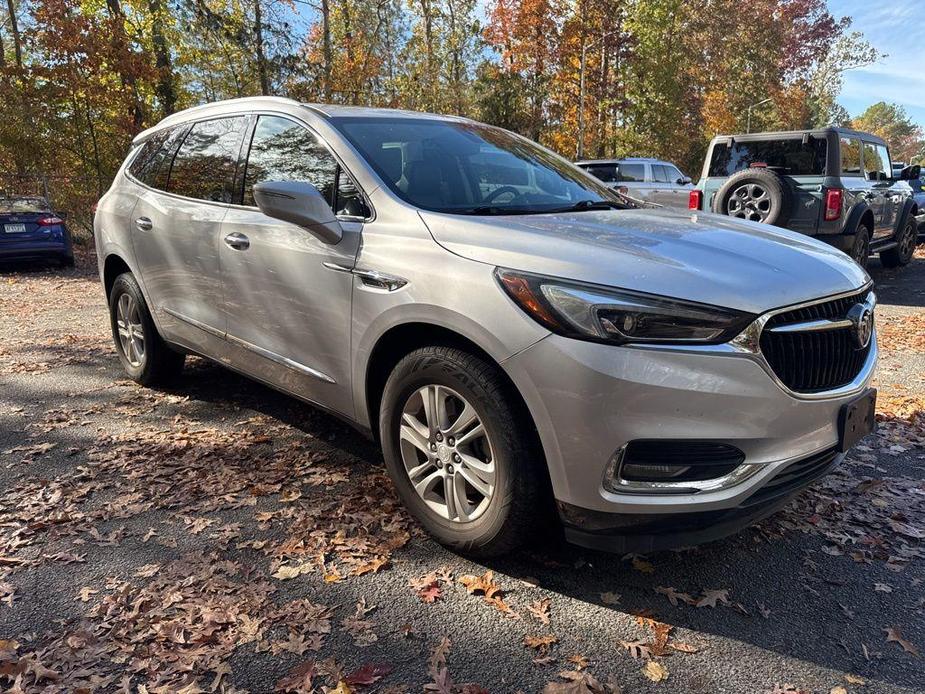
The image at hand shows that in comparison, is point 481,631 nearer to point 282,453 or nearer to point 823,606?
point 823,606

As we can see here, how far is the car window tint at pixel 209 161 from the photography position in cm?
375

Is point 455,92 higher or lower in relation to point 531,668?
higher

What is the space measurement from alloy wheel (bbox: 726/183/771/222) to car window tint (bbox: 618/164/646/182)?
774 centimetres

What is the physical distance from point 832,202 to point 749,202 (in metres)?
1.02

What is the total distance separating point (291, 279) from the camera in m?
3.15

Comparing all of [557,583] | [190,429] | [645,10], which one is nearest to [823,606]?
[557,583]

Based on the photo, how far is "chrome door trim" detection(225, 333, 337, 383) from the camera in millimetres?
3133

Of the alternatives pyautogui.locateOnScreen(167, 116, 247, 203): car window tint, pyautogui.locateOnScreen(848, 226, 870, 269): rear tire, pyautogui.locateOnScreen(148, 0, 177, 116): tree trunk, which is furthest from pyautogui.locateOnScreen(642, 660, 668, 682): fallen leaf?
pyautogui.locateOnScreen(148, 0, 177, 116): tree trunk

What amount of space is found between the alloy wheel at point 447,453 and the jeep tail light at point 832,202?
749 cm

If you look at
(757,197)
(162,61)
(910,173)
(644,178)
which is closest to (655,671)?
(757,197)

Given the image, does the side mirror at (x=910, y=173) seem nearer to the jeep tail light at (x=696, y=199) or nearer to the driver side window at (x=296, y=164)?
the jeep tail light at (x=696, y=199)

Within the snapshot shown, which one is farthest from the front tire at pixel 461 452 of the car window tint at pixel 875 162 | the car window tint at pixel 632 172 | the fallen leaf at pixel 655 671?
the car window tint at pixel 632 172

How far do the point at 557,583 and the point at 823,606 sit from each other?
0.95 m

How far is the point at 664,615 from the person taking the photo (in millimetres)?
2383
